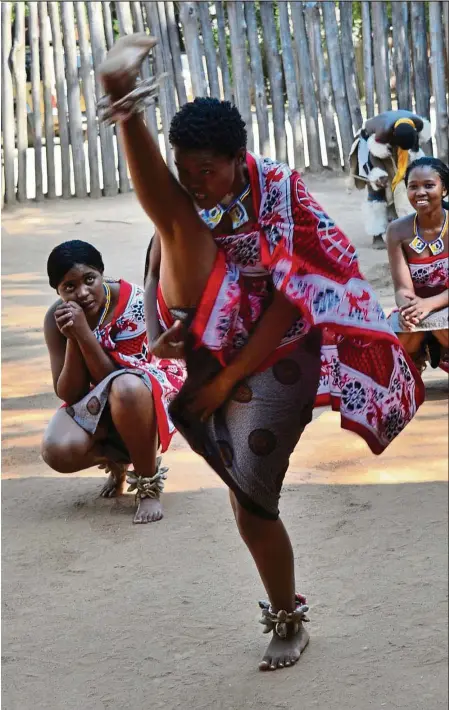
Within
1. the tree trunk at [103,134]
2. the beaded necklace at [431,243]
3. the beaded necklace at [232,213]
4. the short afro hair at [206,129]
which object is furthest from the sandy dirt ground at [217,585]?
the tree trunk at [103,134]

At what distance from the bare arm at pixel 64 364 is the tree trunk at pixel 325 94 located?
6178mm

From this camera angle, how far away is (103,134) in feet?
28.8

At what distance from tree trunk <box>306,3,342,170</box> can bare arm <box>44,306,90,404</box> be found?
6.18 m

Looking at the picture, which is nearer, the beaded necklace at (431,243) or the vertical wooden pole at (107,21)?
the beaded necklace at (431,243)

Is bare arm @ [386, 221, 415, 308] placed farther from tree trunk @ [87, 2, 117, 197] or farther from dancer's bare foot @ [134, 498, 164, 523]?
tree trunk @ [87, 2, 117, 197]

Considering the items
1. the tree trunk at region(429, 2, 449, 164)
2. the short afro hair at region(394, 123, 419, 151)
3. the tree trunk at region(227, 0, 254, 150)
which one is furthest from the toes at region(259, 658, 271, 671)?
the tree trunk at region(227, 0, 254, 150)

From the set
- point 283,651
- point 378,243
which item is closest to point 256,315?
point 283,651

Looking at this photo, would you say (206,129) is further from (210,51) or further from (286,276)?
(210,51)

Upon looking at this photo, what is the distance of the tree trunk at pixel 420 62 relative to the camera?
27.5 feet

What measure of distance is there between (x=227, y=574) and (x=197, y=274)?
3.81 feet

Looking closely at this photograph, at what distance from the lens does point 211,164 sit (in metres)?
1.86

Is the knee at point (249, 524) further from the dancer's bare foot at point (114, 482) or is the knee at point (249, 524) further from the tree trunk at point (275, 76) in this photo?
the tree trunk at point (275, 76)

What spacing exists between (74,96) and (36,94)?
351 mm

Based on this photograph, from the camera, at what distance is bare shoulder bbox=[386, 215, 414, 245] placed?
Answer: 423 centimetres
